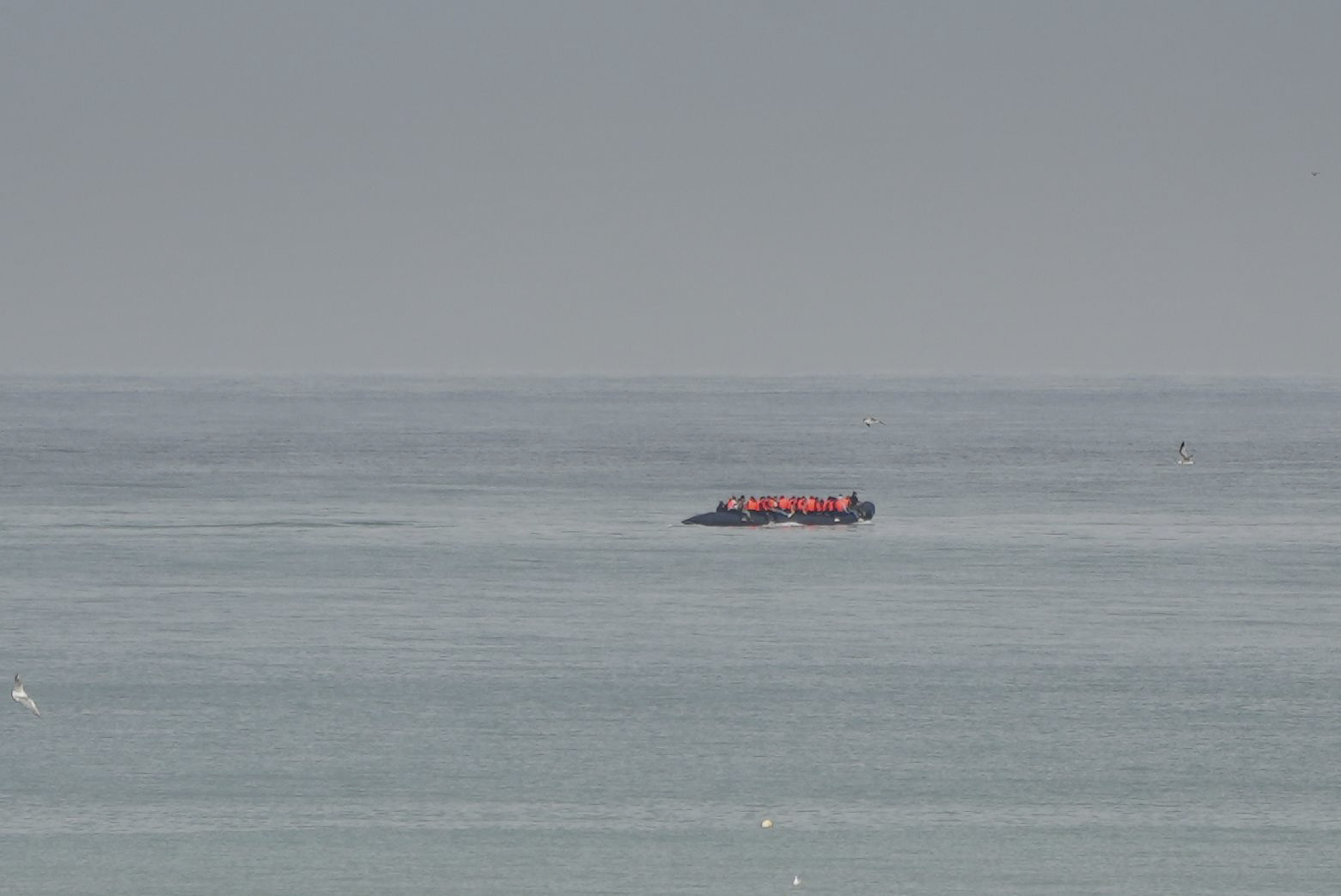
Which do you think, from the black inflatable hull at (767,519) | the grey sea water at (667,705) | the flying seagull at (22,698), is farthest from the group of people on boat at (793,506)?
the flying seagull at (22,698)

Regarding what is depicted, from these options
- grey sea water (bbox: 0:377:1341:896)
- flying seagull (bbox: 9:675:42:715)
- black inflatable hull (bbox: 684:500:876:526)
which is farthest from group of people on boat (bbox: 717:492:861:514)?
flying seagull (bbox: 9:675:42:715)

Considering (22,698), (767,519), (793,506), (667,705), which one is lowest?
(667,705)

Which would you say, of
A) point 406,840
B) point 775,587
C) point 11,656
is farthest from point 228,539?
point 406,840

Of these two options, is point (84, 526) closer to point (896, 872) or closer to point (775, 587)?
point (775, 587)

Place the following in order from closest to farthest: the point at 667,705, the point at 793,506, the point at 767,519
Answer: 1. the point at 667,705
2. the point at 767,519
3. the point at 793,506

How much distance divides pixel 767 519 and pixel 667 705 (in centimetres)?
4602

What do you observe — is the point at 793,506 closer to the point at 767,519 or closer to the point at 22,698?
the point at 767,519

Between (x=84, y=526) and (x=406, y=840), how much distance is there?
5829 centimetres

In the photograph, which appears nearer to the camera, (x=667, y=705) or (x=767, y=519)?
(x=667, y=705)

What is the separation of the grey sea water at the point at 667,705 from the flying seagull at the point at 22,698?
1.46 ft

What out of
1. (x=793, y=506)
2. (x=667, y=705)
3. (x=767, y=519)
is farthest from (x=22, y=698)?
(x=793, y=506)

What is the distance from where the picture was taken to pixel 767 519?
316ft

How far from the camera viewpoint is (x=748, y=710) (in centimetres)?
5031

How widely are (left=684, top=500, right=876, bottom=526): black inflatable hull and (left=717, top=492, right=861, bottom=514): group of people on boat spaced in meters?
0.13
